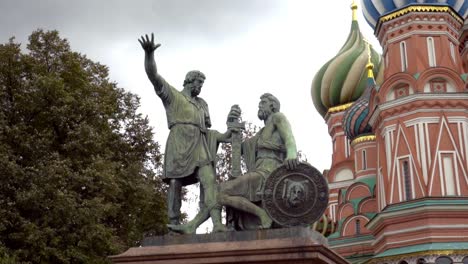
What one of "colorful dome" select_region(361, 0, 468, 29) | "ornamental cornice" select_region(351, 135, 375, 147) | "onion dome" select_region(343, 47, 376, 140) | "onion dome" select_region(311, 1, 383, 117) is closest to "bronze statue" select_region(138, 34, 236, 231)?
"colorful dome" select_region(361, 0, 468, 29)

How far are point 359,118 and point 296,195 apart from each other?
27767mm

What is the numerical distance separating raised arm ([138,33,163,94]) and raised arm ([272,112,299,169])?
1.54 meters

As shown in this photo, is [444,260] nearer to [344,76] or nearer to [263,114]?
[344,76]

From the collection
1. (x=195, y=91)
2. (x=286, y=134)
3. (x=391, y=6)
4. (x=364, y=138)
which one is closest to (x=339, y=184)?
(x=364, y=138)

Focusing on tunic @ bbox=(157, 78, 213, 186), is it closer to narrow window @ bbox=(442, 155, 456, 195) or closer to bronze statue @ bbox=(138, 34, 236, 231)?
bronze statue @ bbox=(138, 34, 236, 231)

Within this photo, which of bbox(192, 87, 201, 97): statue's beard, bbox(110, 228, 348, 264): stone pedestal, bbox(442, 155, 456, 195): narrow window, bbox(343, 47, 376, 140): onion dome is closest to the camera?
bbox(110, 228, 348, 264): stone pedestal

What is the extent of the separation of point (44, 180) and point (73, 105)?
112 inches

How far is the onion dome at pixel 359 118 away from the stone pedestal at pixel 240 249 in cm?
2715

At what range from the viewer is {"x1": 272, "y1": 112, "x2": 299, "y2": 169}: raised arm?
9141 millimetres

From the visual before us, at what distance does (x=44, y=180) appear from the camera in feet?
63.1

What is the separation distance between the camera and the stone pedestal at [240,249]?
816 cm

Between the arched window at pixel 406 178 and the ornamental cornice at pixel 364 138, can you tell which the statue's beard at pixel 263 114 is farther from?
the ornamental cornice at pixel 364 138

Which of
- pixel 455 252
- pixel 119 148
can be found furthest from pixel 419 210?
pixel 119 148

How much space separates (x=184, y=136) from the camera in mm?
9820
